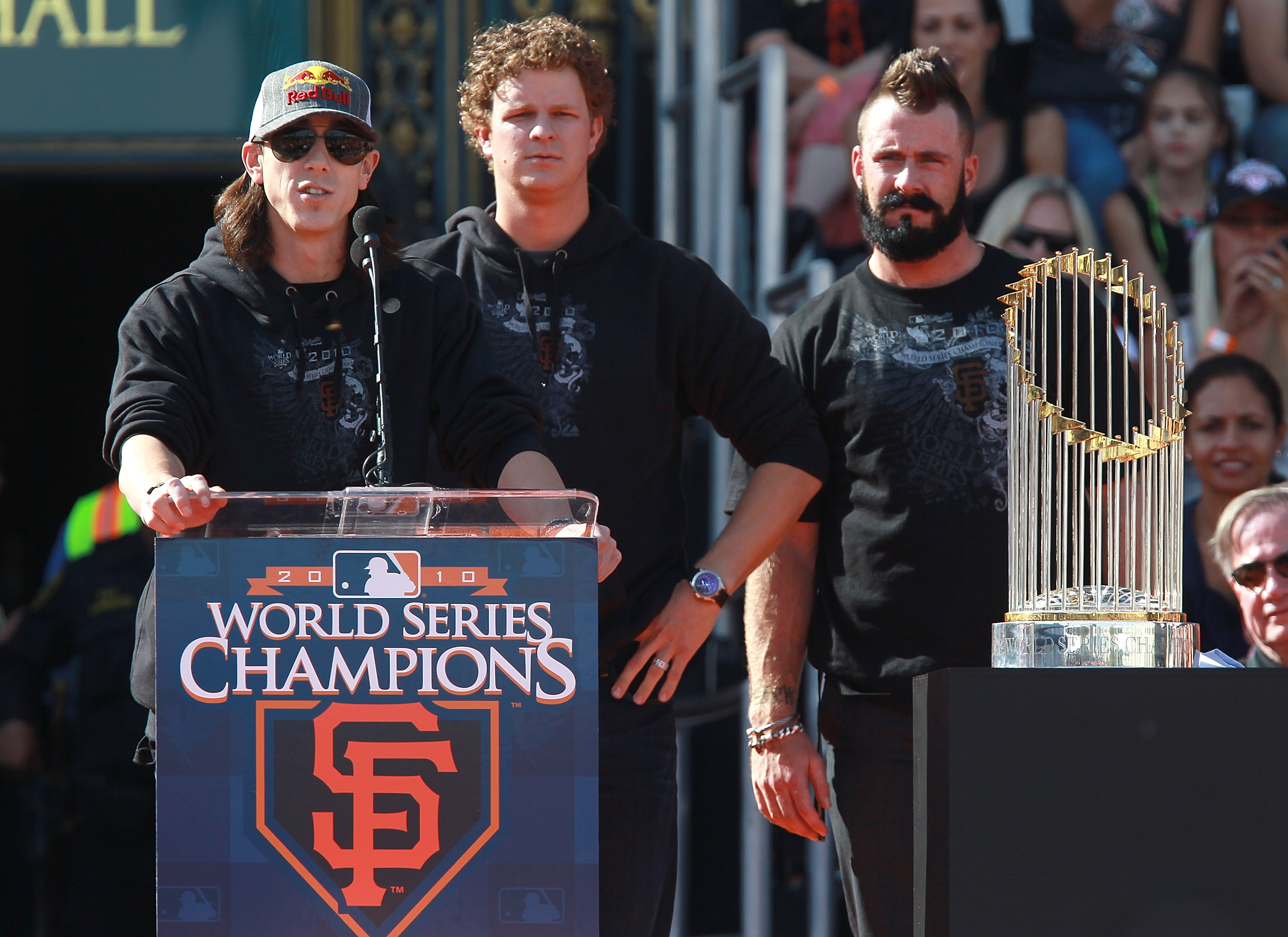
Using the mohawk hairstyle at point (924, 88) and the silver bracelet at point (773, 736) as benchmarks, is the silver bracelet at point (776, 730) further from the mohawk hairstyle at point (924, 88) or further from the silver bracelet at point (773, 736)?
the mohawk hairstyle at point (924, 88)

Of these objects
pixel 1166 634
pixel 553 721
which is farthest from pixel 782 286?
pixel 553 721

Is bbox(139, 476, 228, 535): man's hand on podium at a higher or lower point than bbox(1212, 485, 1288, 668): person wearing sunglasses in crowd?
higher

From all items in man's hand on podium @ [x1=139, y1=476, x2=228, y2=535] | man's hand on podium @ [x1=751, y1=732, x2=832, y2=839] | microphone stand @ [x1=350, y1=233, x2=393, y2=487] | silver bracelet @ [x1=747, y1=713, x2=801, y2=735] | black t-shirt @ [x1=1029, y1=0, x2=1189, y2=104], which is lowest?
man's hand on podium @ [x1=751, y1=732, x2=832, y2=839]

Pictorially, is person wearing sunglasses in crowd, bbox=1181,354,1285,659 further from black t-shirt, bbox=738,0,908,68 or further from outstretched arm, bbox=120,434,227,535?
outstretched arm, bbox=120,434,227,535

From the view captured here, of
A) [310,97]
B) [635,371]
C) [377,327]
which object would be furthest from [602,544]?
[635,371]

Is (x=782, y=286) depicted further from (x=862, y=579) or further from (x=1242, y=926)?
(x=1242, y=926)

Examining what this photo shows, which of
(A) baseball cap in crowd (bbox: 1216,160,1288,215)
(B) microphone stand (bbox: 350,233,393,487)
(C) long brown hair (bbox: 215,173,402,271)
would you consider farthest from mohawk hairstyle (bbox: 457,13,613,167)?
(A) baseball cap in crowd (bbox: 1216,160,1288,215)

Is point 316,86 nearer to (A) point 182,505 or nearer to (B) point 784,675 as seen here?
(A) point 182,505

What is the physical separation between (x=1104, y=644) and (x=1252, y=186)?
274 cm

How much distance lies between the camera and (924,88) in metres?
2.73

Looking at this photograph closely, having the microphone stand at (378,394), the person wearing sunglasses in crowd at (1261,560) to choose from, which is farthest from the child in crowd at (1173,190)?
the microphone stand at (378,394)

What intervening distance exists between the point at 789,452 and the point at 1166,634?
2.93 ft

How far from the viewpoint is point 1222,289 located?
422 cm

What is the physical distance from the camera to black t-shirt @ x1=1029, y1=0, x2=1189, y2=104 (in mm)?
4531
